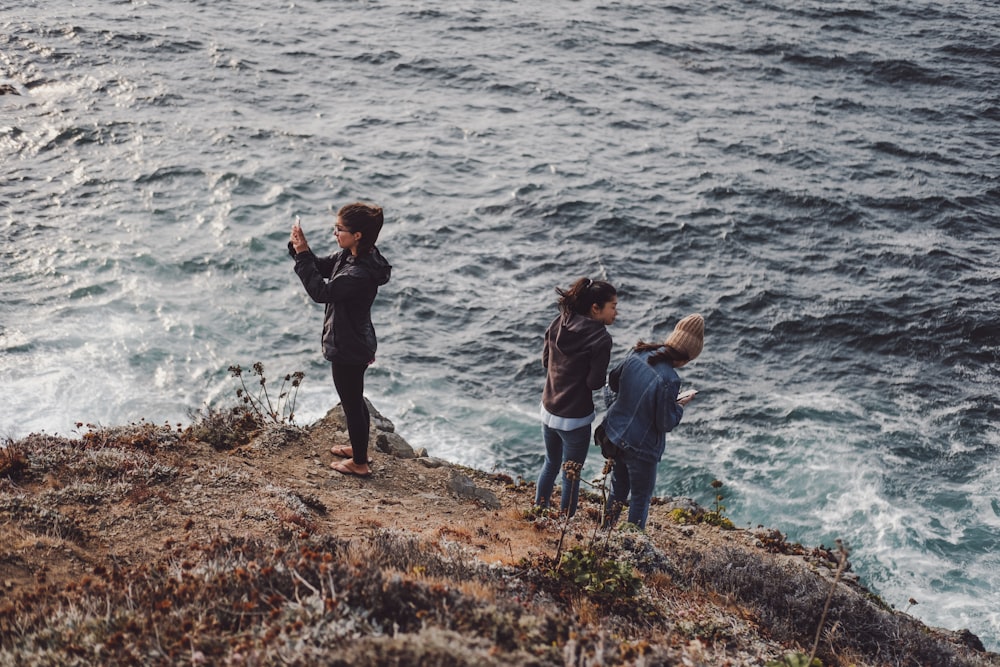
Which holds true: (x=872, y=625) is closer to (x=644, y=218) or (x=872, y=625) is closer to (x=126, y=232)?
(x=644, y=218)

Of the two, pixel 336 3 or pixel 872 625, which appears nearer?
pixel 872 625

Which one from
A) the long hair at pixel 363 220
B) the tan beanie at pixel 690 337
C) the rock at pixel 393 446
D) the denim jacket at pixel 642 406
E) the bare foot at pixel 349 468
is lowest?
the rock at pixel 393 446

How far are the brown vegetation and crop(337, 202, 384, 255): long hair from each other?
2.60 meters

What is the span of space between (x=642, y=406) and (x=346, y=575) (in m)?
3.14

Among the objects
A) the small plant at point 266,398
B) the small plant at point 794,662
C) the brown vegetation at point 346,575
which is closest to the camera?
the brown vegetation at point 346,575

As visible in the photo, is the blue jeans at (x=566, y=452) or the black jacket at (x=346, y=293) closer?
the black jacket at (x=346, y=293)

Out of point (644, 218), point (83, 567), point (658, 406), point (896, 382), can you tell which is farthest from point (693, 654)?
point (644, 218)

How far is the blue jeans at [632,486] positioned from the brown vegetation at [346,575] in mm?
426

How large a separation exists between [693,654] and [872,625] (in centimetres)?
263

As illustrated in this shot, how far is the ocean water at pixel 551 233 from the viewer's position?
14.2 metres

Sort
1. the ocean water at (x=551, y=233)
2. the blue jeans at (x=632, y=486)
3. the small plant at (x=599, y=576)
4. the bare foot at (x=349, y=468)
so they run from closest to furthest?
1. the small plant at (x=599, y=576)
2. the blue jeans at (x=632, y=486)
3. the bare foot at (x=349, y=468)
4. the ocean water at (x=551, y=233)

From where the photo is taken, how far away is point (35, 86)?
27516 mm

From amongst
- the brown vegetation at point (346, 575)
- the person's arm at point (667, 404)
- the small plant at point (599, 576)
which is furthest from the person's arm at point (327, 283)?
the small plant at point (599, 576)

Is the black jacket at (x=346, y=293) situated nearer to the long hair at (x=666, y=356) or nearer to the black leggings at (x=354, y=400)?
the black leggings at (x=354, y=400)
